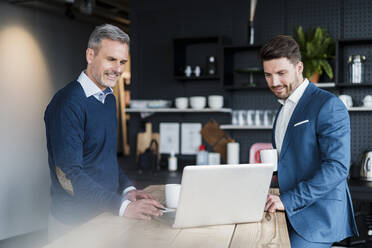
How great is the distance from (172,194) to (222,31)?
3063 millimetres

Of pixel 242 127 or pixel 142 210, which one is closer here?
pixel 142 210

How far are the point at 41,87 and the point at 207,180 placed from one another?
4297 millimetres

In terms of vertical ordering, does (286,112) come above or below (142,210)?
above

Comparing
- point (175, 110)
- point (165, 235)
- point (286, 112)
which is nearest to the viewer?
point (165, 235)

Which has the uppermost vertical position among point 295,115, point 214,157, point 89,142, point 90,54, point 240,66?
point 240,66

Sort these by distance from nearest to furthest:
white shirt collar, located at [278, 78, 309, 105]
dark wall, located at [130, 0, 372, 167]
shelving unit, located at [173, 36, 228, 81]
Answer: white shirt collar, located at [278, 78, 309, 105]
dark wall, located at [130, 0, 372, 167]
shelving unit, located at [173, 36, 228, 81]

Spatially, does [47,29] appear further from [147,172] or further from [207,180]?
[207,180]

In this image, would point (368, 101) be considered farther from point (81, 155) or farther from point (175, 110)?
point (81, 155)

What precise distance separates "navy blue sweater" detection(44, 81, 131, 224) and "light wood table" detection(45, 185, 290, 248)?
0.18 m

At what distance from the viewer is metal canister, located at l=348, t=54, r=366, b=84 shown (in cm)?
371

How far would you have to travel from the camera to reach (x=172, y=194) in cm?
163

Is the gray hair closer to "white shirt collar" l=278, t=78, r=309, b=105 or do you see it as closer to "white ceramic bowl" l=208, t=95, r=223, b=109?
"white shirt collar" l=278, t=78, r=309, b=105

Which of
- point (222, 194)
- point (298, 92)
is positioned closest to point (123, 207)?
point (222, 194)

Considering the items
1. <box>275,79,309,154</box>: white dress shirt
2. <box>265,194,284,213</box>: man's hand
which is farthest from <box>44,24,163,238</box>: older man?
<box>275,79,309,154</box>: white dress shirt
